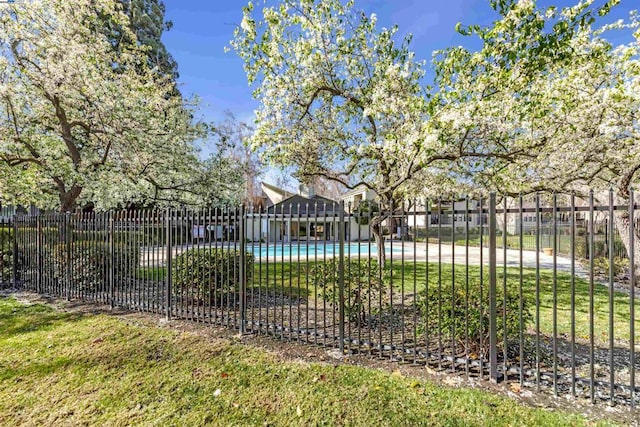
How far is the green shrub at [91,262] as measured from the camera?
23.3 feet

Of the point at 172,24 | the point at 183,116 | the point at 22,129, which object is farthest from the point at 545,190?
the point at 172,24

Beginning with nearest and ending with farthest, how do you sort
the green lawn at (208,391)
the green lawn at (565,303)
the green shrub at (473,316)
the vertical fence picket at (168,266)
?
the green lawn at (208,391) < the green shrub at (473,316) < the green lawn at (565,303) < the vertical fence picket at (168,266)

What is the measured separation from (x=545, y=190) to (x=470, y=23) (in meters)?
4.43

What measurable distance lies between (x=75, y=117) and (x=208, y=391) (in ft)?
31.4

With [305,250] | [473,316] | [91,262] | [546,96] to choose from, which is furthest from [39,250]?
[546,96]

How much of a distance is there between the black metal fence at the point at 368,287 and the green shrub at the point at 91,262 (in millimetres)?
30

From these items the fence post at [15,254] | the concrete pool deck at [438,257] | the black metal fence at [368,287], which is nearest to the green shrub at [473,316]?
the black metal fence at [368,287]

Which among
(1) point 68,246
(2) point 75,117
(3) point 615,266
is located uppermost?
(2) point 75,117

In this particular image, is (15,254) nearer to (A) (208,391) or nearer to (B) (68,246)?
(B) (68,246)

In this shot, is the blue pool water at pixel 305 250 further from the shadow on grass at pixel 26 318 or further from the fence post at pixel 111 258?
the shadow on grass at pixel 26 318

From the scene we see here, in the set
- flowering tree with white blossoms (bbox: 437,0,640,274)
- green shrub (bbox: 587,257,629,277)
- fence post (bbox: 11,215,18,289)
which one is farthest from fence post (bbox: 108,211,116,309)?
green shrub (bbox: 587,257,629,277)

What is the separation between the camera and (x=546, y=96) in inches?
235

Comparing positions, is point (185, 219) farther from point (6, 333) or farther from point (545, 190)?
point (545, 190)

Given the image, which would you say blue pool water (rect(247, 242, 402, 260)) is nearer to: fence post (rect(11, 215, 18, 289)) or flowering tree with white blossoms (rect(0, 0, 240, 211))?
flowering tree with white blossoms (rect(0, 0, 240, 211))
